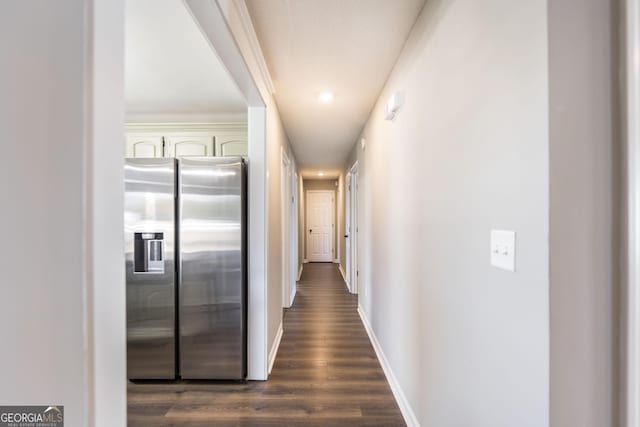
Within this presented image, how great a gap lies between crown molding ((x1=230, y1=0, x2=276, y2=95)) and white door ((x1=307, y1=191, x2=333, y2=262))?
606 cm

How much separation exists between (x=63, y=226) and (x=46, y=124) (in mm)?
191

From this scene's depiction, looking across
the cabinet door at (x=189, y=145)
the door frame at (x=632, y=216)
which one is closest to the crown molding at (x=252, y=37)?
the cabinet door at (x=189, y=145)

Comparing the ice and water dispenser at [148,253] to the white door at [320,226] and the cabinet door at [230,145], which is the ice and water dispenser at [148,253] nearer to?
the cabinet door at [230,145]

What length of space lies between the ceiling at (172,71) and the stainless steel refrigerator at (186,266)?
2.24 feet

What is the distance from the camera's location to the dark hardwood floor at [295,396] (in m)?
1.85

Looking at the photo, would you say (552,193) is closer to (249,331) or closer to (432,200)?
(432,200)

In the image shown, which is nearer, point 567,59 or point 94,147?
point 94,147

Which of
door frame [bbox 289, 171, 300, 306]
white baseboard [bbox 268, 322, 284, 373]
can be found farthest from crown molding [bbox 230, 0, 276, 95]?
door frame [bbox 289, 171, 300, 306]

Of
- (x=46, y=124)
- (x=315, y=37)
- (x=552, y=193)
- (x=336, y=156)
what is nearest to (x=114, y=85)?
(x=46, y=124)

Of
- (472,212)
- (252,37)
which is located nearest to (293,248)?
(252,37)

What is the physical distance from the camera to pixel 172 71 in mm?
2193

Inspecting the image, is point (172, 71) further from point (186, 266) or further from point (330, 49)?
point (186, 266)

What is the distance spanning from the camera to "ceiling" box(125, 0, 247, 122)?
1586 mm

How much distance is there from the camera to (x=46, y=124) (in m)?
0.53
